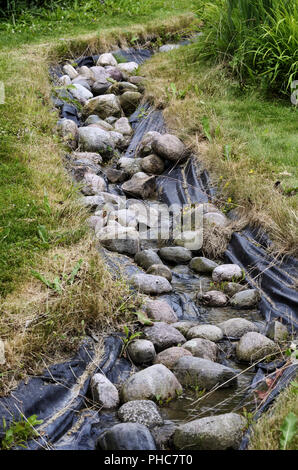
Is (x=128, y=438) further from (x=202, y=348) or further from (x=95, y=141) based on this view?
(x=95, y=141)

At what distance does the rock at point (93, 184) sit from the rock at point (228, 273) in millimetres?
1858

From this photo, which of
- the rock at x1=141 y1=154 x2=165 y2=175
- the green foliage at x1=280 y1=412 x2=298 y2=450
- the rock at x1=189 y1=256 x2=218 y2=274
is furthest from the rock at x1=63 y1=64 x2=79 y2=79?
the green foliage at x1=280 y1=412 x2=298 y2=450

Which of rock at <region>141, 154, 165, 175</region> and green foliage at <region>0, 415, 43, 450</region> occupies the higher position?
green foliage at <region>0, 415, 43, 450</region>

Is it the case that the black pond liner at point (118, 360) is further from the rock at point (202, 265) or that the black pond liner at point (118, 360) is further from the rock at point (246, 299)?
the rock at point (202, 265)

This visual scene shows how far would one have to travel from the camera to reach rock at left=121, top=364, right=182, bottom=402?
132 inches

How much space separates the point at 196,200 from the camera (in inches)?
238

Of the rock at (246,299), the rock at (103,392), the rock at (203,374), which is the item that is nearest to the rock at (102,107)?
the rock at (246,299)

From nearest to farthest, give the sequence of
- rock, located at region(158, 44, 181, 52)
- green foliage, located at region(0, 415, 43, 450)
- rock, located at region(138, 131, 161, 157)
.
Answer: green foliage, located at region(0, 415, 43, 450), rock, located at region(138, 131, 161, 157), rock, located at region(158, 44, 181, 52)

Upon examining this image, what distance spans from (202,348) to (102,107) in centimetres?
502

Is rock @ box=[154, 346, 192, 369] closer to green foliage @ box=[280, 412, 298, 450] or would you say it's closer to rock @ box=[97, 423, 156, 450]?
rock @ box=[97, 423, 156, 450]

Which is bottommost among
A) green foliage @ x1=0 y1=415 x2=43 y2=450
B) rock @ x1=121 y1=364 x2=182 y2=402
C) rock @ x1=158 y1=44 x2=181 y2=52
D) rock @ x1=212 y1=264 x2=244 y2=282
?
rock @ x1=212 y1=264 x2=244 y2=282

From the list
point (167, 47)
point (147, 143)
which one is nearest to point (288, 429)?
point (147, 143)

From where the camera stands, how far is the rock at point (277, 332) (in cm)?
392

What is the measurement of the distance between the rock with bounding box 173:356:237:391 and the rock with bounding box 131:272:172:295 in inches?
40.6
